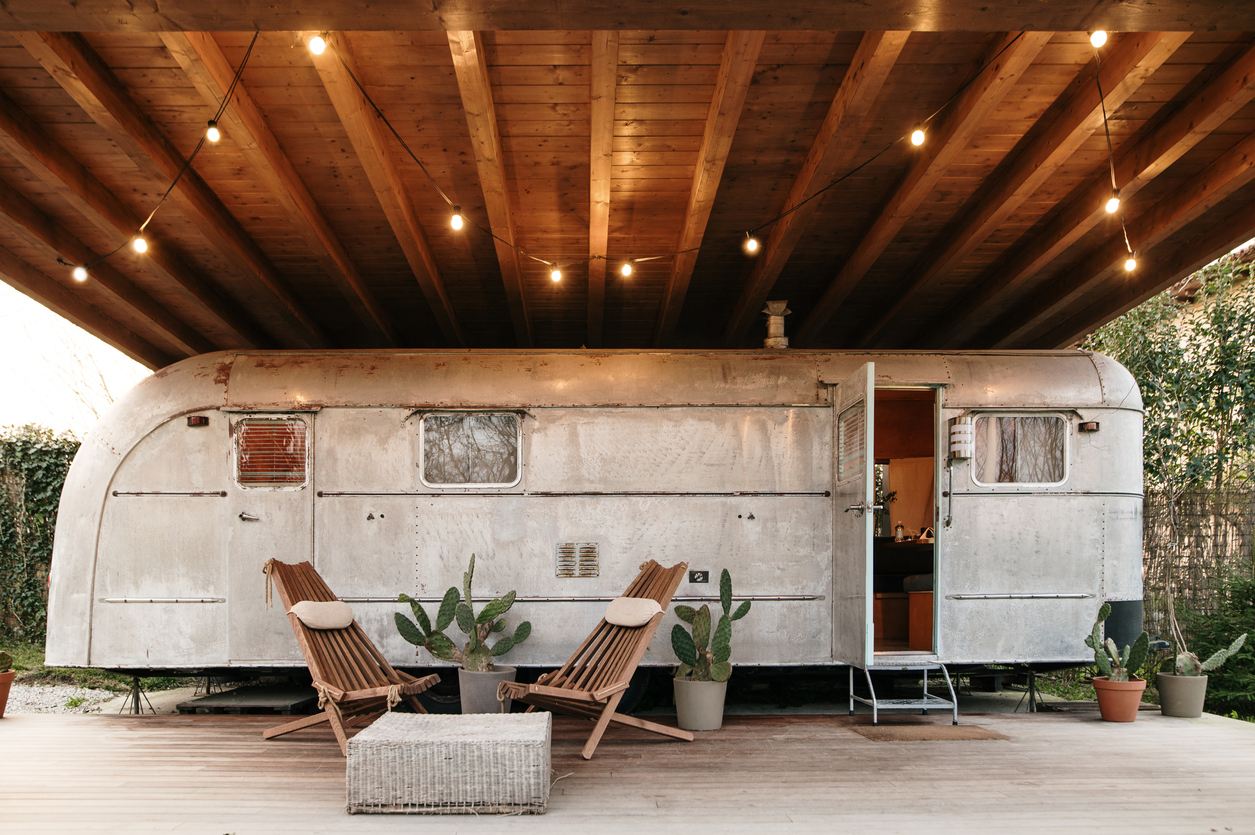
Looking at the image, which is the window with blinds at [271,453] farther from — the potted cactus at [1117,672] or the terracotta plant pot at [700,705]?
the potted cactus at [1117,672]

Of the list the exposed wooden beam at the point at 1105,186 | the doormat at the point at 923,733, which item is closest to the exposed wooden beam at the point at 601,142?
the exposed wooden beam at the point at 1105,186

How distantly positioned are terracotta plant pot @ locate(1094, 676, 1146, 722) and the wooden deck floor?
0.11 meters

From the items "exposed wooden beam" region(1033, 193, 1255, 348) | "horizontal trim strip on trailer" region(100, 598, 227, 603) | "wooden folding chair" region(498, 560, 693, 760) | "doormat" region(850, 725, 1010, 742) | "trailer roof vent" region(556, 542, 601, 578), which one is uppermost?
"exposed wooden beam" region(1033, 193, 1255, 348)

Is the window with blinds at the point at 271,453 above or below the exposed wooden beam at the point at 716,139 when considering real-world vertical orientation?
below

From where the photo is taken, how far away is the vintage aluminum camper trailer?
5527mm

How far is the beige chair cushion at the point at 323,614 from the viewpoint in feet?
15.5

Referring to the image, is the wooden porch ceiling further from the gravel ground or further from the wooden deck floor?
the wooden deck floor

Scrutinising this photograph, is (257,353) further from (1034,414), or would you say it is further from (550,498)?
(1034,414)

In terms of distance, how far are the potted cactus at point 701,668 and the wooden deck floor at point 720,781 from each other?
0.86 feet

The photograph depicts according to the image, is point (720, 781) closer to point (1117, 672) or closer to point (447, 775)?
point (447, 775)

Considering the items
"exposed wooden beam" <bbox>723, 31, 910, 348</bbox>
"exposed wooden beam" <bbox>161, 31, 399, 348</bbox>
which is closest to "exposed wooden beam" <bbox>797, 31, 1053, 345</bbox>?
"exposed wooden beam" <bbox>723, 31, 910, 348</bbox>

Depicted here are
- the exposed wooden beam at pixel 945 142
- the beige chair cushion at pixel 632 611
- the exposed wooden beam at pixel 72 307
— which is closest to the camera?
the exposed wooden beam at pixel 945 142

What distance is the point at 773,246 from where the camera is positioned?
5973 mm

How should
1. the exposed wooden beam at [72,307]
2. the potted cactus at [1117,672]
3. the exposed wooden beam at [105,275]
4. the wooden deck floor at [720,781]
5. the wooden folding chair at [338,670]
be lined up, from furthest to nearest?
the exposed wooden beam at [72,307] → the potted cactus at [1117,672] → the exposed wooden beam at [105,275] → the wooden folding chair at [338,670] → the wooden deck floor at [720,781]
